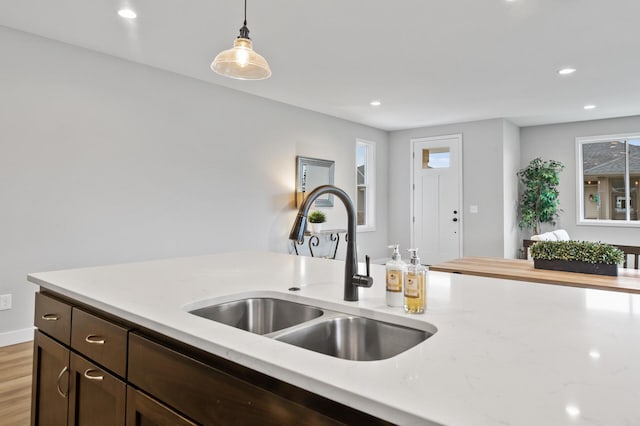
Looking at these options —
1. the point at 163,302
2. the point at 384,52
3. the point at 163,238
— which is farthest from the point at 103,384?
the point at 384,52

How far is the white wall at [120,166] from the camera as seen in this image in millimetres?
3209

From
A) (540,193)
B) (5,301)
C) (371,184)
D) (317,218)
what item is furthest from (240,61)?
(540,193)

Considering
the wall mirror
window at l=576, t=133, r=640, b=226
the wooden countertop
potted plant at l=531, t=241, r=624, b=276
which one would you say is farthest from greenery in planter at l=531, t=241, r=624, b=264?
window at l=576, t=133, r=640, b=226

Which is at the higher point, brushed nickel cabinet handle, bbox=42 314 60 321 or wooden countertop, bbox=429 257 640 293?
wooden countertop, bbox=429 257 640 293

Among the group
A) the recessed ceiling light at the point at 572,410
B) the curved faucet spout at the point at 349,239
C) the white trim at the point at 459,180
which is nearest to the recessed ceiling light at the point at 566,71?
the white trim at the point at 459,180

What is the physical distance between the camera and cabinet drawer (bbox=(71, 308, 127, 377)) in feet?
3.79

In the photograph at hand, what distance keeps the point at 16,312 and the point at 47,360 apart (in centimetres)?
228

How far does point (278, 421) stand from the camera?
78 cm

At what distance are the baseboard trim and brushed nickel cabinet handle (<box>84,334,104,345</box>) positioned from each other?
2.61 meters

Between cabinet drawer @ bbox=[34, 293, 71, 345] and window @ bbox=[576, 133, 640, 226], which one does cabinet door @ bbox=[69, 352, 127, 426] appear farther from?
window @ bbox=[576, 133, 640, 226]

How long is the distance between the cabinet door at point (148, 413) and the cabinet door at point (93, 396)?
0.14ft

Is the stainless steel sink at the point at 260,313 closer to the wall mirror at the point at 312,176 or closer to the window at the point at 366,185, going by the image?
the wall mirror at the point at 312,176

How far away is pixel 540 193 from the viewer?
650 cm

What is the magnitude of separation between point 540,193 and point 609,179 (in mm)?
1102
